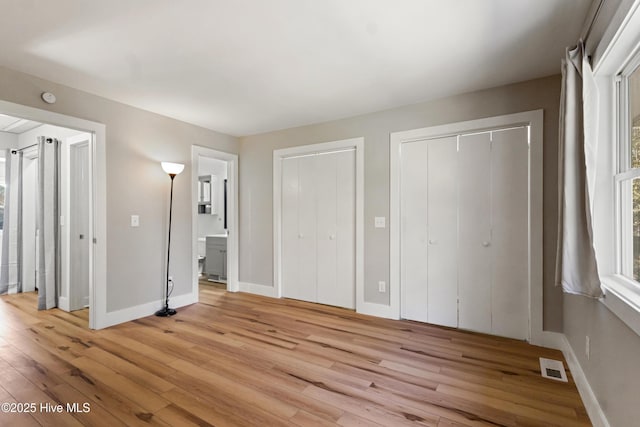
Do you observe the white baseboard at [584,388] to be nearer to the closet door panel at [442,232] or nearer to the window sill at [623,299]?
the window sill at [623,299]

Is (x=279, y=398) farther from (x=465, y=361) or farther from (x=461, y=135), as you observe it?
(x=461, y=135)

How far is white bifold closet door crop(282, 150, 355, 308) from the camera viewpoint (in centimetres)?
385

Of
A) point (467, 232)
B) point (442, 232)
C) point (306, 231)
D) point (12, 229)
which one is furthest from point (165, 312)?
point (467, 232)

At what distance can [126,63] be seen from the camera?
2451 millimetres

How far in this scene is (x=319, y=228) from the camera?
4082 millimetres

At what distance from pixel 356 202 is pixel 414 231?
2.59ft

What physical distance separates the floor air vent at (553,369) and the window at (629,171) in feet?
3.28

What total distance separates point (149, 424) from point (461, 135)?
3.51 m

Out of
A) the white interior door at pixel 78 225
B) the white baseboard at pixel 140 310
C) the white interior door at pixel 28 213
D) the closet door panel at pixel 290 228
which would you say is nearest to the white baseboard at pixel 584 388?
the closet door panel at pixel 290 228

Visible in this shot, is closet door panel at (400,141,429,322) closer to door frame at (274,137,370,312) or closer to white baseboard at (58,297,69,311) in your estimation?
door frame at (274,137,370,312)

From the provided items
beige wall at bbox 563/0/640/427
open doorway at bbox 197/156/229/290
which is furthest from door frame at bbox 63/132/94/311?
beige wall at bbox 563/0/640/427

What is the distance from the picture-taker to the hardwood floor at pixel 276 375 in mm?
1805

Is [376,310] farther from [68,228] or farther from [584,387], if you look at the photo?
[68,228]

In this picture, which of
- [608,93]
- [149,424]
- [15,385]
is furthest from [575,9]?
[15,385]
